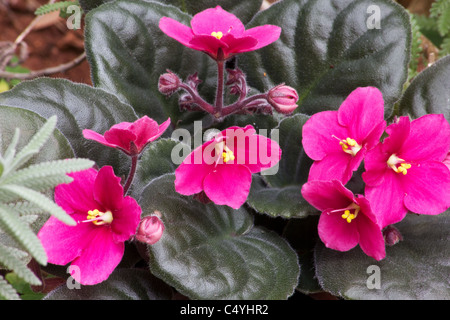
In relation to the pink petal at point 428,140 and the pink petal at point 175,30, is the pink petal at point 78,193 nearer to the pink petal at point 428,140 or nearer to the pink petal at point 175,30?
the pink petal at point 175,30

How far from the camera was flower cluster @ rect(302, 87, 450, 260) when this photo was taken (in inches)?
29.3

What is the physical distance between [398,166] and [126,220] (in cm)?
40

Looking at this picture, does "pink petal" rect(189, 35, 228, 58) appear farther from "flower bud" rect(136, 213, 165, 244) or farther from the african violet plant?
"flower bud" rect(136, 213, 165, 244)

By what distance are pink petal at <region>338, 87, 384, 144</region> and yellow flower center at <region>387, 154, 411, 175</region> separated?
0.05m

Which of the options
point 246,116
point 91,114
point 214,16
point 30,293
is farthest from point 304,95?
point 30,293

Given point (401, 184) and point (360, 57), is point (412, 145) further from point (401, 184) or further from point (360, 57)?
point (360, 57)

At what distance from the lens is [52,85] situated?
2.75ft

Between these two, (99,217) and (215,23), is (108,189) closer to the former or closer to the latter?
(99,217)

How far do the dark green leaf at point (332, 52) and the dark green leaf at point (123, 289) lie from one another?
1.36 feet

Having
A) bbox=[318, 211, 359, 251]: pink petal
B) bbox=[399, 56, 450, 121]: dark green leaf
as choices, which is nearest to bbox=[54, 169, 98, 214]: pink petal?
bbox=[318, 211, 359, 251]: pink petal

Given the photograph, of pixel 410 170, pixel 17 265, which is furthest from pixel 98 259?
pixel 410 170

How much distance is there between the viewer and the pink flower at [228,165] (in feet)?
2.38

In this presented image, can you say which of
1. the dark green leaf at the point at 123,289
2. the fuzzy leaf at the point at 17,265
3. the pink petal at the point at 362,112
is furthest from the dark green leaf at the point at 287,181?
the fuzzy leaf at the point at 17,265
